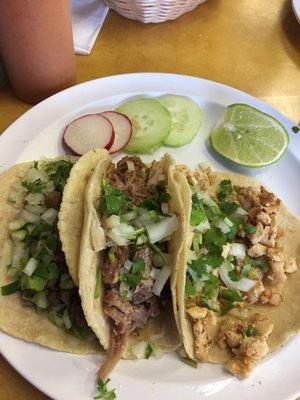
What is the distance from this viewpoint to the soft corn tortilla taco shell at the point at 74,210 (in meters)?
1.74

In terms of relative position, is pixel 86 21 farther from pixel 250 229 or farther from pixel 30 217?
pixel 250 229

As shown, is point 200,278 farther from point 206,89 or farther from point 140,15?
point 140,15

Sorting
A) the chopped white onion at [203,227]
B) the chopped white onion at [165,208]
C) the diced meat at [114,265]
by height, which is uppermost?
the chopped white onion at [165,208]

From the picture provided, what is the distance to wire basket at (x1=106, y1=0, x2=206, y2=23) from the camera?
287cm

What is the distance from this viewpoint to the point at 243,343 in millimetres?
1858

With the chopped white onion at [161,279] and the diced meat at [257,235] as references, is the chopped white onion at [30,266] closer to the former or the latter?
the chopped white onion at [161,279]

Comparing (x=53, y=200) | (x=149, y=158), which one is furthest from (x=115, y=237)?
(x=149, y=158)

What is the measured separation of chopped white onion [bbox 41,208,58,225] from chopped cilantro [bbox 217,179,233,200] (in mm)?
762

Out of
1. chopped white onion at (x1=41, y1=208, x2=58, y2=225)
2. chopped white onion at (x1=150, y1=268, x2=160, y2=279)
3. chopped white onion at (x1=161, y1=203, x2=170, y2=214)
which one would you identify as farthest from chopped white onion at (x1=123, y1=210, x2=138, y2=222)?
chopped white onion at (x1=41, y1=208, x2=58, y2=225)

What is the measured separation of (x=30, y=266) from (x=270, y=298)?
3.21ft

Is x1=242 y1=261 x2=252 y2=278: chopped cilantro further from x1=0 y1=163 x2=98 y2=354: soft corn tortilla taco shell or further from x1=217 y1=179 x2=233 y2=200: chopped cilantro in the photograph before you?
x1=0 y1=163 x2=98 y2=354: soft corn tortilla taco shell

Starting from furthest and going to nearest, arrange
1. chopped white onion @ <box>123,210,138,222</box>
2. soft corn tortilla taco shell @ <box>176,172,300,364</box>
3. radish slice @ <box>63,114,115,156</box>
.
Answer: radish slice @ <box>63,114,115,156</box>, chopped white onion @ <box>123,210,138,222</box>, soft corn tortilla taco shell @ <box>176,172,300,364</box>

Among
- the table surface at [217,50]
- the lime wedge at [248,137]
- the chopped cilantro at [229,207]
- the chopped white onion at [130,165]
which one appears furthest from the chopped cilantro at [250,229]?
the table surface at [217,50]

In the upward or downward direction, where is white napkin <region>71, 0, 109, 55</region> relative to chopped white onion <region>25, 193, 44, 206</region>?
upward
